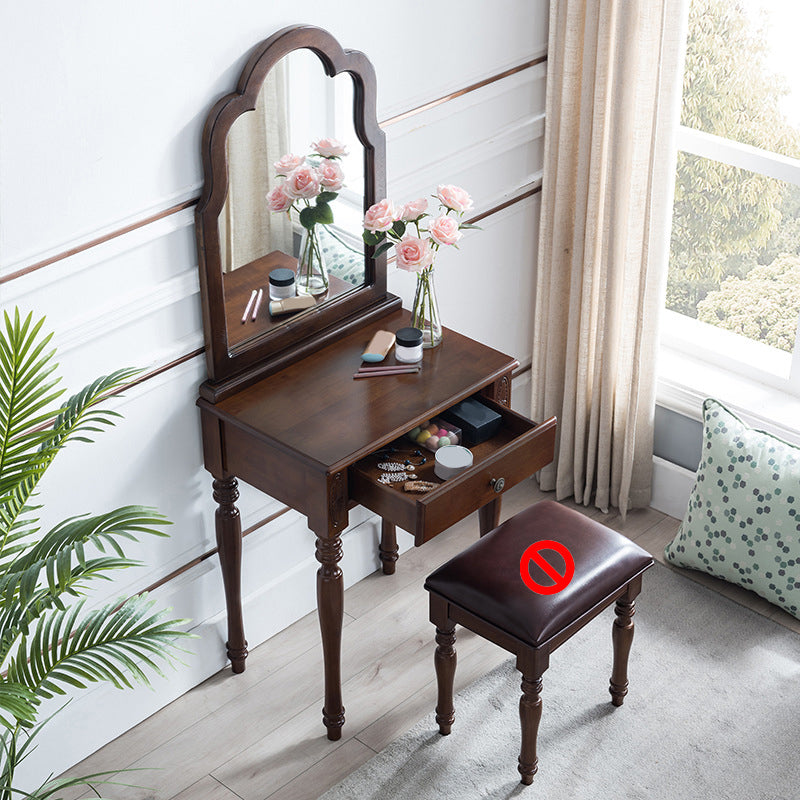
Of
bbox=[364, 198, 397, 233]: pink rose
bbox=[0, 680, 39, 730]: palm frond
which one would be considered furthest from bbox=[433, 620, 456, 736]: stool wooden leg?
bbox=[0, 680, 39, 730]: palm frond

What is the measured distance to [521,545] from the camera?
2.56m

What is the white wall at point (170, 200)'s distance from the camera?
211 cm

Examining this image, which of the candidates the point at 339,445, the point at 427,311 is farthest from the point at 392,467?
the point at 427,311

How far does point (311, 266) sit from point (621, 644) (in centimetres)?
111

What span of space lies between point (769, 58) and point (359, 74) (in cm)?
113

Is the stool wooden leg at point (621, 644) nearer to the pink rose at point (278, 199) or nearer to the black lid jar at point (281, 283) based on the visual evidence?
the black lid jar at point (281, 283)

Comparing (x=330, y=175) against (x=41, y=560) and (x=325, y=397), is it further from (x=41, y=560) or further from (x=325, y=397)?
(x=41, y=560)

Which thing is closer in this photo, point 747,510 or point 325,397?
point 325,397

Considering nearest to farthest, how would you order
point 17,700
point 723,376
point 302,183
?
point 17,700 < point 302,183 < point 723,376

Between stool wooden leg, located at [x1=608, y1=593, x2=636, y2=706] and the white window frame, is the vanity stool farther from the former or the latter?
the white window frame

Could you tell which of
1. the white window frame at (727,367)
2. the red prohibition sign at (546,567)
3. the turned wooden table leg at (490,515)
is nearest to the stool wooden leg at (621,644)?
the red prohibition sign at (546,567)

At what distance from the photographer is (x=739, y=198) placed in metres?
3.17

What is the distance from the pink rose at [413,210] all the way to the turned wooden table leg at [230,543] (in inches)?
27.3

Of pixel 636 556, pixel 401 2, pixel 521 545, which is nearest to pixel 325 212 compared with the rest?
pixel 401 2
